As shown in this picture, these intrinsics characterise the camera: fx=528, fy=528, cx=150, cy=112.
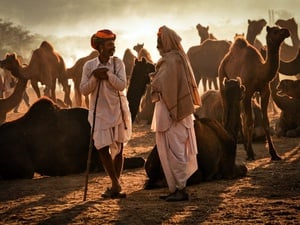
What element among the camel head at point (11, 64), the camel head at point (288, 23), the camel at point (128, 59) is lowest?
the camel head at point (11, 64)

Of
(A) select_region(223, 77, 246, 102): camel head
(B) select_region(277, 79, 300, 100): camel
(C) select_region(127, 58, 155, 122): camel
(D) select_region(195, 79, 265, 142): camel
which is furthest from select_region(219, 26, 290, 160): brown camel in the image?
(B) select_region(277, 79, 300, 100): camel

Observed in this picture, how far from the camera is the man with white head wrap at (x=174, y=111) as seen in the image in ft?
18.7

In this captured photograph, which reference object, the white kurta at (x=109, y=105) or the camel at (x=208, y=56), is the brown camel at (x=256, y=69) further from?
the camel at (x=208, y=56)

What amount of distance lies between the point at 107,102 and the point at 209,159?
67.1 inches

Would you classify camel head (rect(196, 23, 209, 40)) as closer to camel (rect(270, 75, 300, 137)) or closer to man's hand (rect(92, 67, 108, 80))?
camel (rect(270, 75, 300, 137))

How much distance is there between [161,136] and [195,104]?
53 centimetres

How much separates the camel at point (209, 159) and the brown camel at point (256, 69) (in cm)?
180

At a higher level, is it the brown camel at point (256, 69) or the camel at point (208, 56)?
the camel at point (208, 56)

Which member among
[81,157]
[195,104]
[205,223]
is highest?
[195,104]

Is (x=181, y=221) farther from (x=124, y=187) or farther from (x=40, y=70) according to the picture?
(x=40, y=70)

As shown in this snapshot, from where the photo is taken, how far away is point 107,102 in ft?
19.6

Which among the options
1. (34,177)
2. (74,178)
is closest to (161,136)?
(74,178)

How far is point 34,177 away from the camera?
8.03 metres

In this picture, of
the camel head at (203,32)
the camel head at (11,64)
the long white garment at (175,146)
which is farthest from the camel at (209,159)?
the camel head at (203,32)
